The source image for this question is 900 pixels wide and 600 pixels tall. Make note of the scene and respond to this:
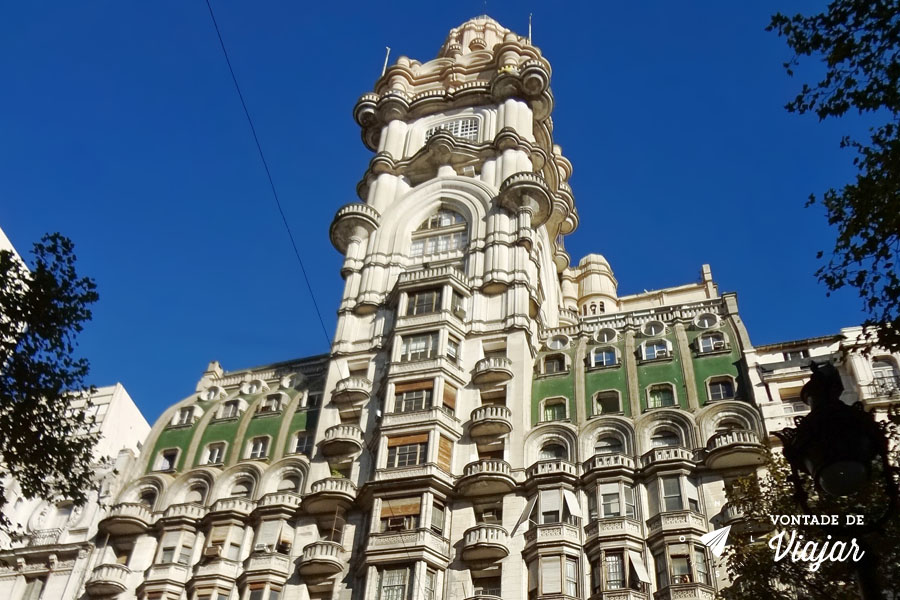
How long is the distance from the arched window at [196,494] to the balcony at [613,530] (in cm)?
2270

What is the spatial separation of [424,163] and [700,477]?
35.0 metres

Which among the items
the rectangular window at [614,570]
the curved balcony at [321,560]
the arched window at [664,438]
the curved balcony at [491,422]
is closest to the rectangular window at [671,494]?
the arched window at [664,438]

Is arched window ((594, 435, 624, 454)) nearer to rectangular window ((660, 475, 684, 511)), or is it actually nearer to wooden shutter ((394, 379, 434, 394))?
rectangular window ((660, 475, 684, 511))

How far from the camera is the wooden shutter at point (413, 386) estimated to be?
4847 cm

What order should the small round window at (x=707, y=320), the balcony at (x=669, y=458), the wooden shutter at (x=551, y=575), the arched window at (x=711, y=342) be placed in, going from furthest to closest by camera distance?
the small round window at (x=707, y=320), the arched window at (x=711, y=342), the balcony at (x=669, y=458), the wooden shutter at (x=551, y=575)

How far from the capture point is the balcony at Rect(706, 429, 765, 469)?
41.1 meters

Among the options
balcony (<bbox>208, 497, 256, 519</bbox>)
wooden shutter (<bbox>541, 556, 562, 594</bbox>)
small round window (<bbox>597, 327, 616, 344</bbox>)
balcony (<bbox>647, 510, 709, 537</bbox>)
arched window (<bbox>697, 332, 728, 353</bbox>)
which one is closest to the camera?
wooden shutter (<bbox>541, 556, 562, 594</bbox>)

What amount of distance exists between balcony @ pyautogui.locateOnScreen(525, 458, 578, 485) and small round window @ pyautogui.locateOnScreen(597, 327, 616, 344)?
1217 centimetres

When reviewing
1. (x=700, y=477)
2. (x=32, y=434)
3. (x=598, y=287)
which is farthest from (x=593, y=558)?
(x=598, y=287)

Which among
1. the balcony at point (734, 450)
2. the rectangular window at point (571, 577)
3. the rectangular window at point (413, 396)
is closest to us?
the rectangular window at point (571, 577)

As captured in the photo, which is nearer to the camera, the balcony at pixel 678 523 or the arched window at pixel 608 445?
the balcony at pixel 678 523

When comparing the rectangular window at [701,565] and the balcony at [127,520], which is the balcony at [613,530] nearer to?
the rectangular window at [701,565]

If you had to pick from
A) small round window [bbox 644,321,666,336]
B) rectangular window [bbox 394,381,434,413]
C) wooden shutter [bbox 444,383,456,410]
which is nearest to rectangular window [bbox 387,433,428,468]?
rectangular window [bbox 394,381,434,413]

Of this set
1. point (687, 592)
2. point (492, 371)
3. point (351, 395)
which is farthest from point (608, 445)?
point (351, 395)
